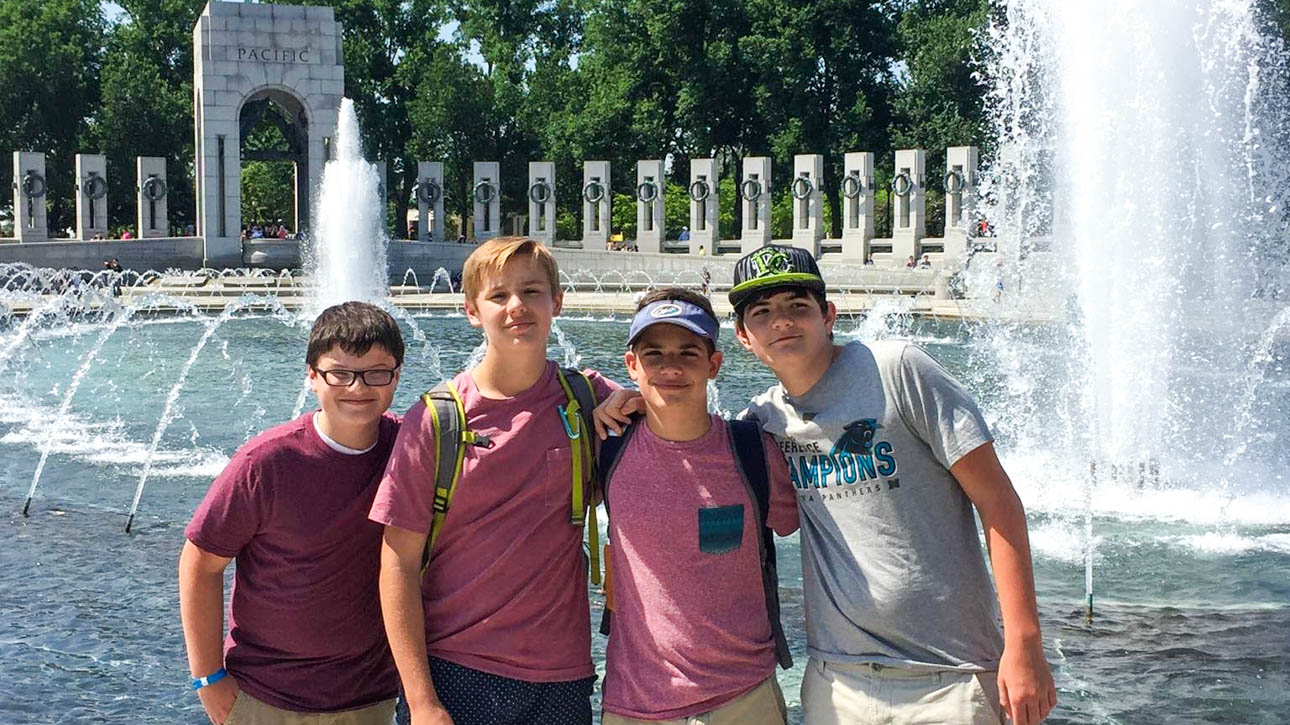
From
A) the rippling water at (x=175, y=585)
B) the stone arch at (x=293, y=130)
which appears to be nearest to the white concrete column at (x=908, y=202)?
the stone arch at (x=293, y=130)

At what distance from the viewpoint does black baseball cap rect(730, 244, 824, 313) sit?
3.19 meters

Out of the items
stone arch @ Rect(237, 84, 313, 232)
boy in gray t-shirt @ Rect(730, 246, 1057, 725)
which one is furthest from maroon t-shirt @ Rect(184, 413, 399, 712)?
stone arch @ Rect(237, 84, 313, 232)

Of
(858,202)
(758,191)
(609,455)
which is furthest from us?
(758,191)

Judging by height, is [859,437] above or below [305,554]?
above

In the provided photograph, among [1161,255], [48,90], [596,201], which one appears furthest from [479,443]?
[48,90]

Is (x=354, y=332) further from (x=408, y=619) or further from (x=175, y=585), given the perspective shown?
(x=175, y=585)

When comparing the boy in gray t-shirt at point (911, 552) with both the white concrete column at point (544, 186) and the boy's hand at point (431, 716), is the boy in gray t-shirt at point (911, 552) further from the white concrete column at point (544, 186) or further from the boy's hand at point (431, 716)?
the white concrete column at point (544, 186)

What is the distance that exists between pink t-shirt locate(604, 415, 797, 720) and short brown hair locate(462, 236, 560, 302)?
49cm

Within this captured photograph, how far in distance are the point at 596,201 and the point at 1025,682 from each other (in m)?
39.6

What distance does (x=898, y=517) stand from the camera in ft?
10.0

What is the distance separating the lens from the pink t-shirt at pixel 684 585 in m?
3.07

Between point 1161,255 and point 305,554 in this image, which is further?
point 1161,255

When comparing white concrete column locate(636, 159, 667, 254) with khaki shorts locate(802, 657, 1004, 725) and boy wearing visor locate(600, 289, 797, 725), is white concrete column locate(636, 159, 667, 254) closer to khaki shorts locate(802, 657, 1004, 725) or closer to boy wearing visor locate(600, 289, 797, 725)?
A: boy wearing visor locate(600, 289, 797, 725)

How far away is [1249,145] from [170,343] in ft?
53.6
